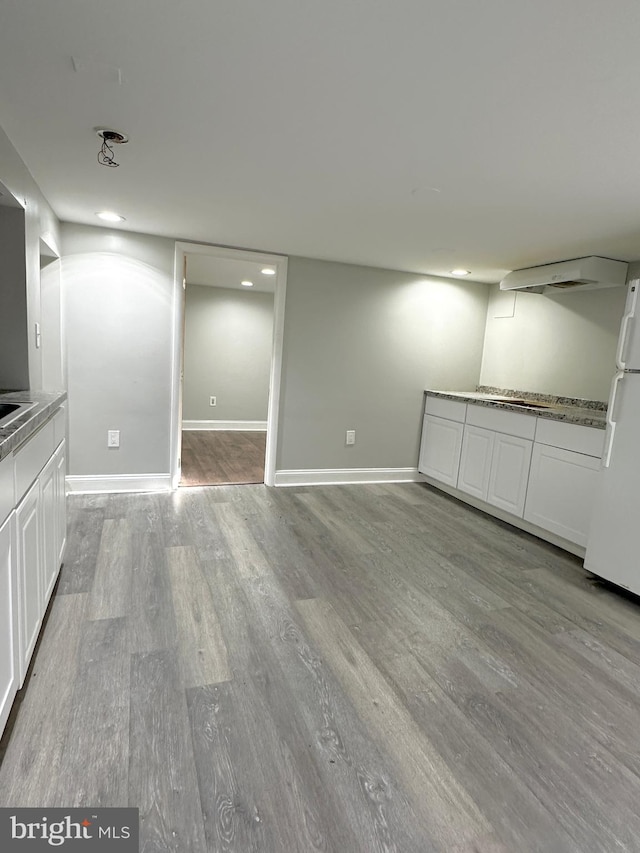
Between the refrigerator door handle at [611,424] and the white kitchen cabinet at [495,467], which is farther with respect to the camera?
the white kitchen cabinet at [495,467]

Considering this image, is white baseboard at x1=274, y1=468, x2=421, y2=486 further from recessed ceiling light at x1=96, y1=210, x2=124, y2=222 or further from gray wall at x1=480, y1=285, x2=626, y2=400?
recessed ceiling light at x1=96, y1=210, x2=124, y2=222

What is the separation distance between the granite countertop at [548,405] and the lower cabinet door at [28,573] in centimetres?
305

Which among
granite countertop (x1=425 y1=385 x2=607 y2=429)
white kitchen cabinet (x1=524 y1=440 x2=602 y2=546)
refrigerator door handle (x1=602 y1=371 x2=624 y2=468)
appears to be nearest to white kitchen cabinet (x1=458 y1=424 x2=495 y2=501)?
granite countertop (x1=425 y1=385 x2=607 y2=429)

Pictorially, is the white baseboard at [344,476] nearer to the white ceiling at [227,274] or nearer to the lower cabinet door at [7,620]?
the white ceiling at [227,274]

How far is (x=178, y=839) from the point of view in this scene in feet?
3.90

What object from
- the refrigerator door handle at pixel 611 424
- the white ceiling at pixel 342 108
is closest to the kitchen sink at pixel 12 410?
the white ceiling at pixel 342 108

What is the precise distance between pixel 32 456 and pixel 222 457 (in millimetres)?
3675

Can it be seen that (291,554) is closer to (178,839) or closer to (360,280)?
(178,839)

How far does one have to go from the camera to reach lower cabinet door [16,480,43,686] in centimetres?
152

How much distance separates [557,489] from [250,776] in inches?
105

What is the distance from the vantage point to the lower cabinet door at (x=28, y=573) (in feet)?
4.98

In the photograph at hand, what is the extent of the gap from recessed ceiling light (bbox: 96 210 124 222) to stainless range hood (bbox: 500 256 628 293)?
122 inches

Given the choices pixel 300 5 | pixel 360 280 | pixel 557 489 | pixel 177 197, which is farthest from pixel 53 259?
pixel 557 489

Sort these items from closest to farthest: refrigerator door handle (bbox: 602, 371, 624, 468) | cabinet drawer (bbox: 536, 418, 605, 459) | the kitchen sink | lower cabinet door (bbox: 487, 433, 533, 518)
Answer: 1. the kitchen sink
2. refrigerator door handle (bbox: 602, 371, 624, 468)
3. cabinet drawer (bbox: 536, 418, 605, 459)
4. lower cabinet door (bbox: 487, 433, 533, 518)
